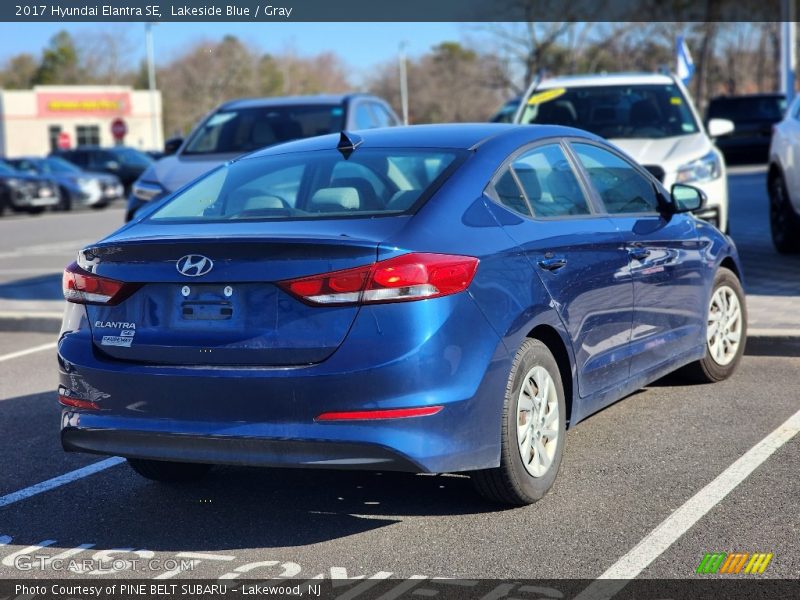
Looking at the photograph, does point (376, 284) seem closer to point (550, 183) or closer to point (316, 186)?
point (316, 186)

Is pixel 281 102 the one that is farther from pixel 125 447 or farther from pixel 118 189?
pixel 118 189

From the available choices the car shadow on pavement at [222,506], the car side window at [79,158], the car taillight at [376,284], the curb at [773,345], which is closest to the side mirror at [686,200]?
the curb at [773,345]

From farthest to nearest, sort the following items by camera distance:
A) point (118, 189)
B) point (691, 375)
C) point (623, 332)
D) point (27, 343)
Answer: point (118, 189)
point (27, 343)
point (691, 375)
point (623, 332)

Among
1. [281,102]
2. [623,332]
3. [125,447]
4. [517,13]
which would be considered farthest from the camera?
[517,13]

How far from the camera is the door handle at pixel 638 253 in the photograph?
5926 millimetres

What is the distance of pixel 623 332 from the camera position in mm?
5805

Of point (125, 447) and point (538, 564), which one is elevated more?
point (125, 447)

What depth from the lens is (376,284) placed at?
4387 mm

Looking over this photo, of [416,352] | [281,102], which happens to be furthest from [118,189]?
[416,352]

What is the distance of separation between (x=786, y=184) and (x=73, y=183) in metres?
23.8

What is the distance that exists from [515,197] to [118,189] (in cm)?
2961

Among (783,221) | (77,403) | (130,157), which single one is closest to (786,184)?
(783,221)

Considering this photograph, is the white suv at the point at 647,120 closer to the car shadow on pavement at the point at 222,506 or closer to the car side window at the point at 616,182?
the car side window at the point at 616,182

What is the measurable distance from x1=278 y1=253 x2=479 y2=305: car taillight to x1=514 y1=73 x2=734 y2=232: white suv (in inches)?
254
